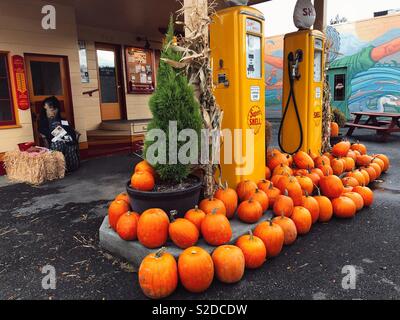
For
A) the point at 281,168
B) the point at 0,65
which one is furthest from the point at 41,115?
the point at 281,168

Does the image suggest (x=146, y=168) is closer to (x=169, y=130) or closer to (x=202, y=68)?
(x=169, y=130)

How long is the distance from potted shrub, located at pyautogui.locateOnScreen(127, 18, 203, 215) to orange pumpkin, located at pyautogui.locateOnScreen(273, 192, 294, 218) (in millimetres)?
869

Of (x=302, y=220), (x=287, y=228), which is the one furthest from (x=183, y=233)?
(x=302, y=220)

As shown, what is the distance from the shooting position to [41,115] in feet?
20.7

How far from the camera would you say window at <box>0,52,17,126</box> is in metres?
6.24

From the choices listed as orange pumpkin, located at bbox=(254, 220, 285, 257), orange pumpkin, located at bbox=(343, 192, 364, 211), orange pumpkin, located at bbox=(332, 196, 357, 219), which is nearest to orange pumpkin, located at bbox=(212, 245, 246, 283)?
orange pumpkin, located at bbox=(254, 220, 285, 257)

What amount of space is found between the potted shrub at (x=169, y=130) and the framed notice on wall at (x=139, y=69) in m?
7.35

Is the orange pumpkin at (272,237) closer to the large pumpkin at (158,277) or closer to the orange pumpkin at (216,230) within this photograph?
the orange pumpkin at (216,230)

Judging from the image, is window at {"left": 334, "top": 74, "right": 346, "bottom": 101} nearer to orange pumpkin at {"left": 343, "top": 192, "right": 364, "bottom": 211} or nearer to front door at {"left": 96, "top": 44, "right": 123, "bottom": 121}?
front door at {"left": 96, "top": 44, "right": 123, "bottom": 121}

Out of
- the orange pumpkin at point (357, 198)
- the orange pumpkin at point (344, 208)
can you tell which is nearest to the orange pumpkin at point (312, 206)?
the orange pumpkin at point (344, 208)

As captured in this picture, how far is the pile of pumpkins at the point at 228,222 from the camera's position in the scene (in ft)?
7.28

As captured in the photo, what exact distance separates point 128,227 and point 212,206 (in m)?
0.74

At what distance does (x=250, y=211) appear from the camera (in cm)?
295

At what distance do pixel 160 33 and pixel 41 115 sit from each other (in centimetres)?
523
